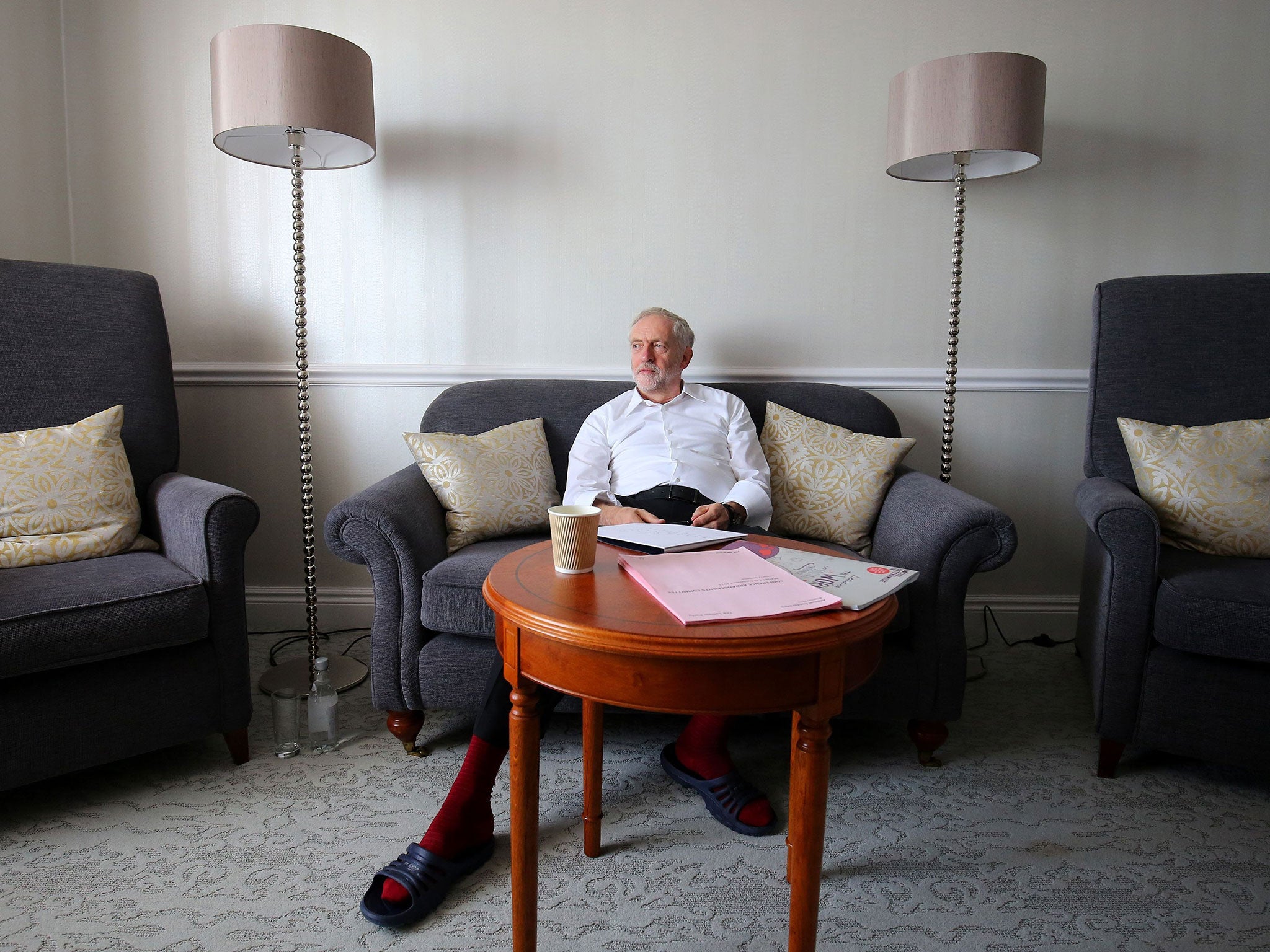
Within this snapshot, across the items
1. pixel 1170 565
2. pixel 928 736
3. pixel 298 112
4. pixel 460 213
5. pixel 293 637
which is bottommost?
pixel 293 637

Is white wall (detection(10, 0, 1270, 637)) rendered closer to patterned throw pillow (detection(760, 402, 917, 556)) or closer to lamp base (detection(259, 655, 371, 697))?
patterned throw pillow (detection(760, 402, 917, 556))

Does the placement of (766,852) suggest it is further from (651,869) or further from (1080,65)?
(1080,65)

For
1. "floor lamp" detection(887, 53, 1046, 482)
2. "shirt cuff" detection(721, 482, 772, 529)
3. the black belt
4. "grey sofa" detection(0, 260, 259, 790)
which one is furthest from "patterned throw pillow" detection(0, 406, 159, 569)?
"floor lamp" detection(887, 53, 1046, 482)

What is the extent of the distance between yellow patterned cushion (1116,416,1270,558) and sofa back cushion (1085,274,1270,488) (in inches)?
6.1

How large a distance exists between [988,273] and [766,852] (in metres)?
1.98

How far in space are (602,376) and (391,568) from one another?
111cm

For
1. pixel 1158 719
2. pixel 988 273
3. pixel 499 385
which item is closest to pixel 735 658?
pixel 1158 719

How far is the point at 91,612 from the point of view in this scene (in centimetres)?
162

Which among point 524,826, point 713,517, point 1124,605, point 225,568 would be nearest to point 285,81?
point 225,568

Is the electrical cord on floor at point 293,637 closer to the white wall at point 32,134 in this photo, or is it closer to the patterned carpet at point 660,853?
the patterned carpet at point 660,853

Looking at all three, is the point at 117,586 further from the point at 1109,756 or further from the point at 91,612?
the point at 1109,756

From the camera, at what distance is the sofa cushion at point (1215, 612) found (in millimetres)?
1645

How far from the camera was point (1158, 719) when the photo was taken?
1.78m

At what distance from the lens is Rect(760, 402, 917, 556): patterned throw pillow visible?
2.13 metres
